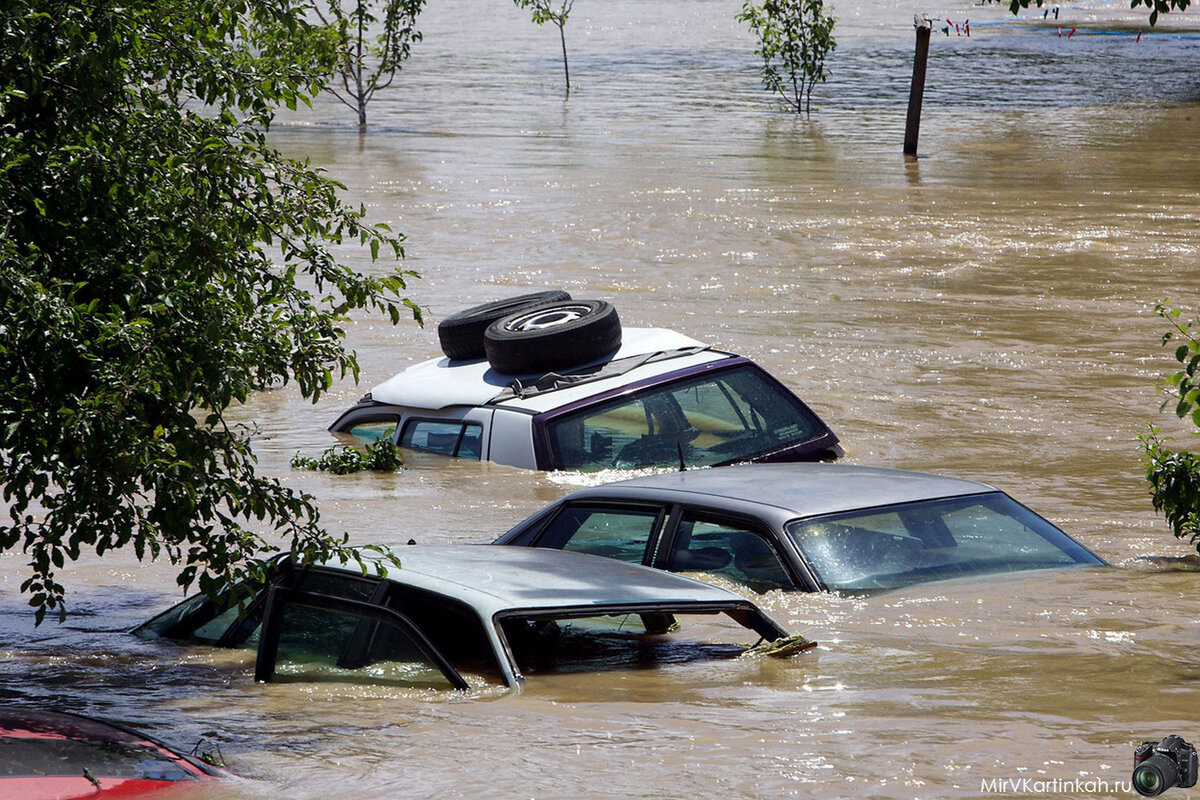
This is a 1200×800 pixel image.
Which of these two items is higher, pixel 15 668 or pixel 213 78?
pixel 213 78

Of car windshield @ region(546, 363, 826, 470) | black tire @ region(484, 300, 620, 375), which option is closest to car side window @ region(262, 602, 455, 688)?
car windshield @ region(546, 363, 826, 470)

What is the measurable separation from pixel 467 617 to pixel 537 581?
0.30 metres

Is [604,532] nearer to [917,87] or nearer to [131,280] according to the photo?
[131,280]

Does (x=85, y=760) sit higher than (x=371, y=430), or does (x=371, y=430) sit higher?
(x=85, y=760)

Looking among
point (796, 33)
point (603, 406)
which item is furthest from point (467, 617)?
point (796, 33)

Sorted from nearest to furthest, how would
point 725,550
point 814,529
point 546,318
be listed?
1. point 814,529
2. point 725,550
3. point 546,318

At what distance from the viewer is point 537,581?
5262 mm

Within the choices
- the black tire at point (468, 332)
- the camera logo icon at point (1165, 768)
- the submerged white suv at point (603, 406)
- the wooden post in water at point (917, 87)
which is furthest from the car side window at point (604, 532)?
the wooden post in water at point (917, 87)

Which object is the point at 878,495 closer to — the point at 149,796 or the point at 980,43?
the point at 149,796

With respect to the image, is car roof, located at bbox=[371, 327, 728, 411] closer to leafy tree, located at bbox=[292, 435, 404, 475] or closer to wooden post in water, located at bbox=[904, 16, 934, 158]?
leafy tree, located at bbox=[292, 435, 404, 475]

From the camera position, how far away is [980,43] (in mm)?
61875

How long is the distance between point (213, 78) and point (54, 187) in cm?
75

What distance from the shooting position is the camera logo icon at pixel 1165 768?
325cm

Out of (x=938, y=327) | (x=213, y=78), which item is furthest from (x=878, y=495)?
(x=938, y=327)
